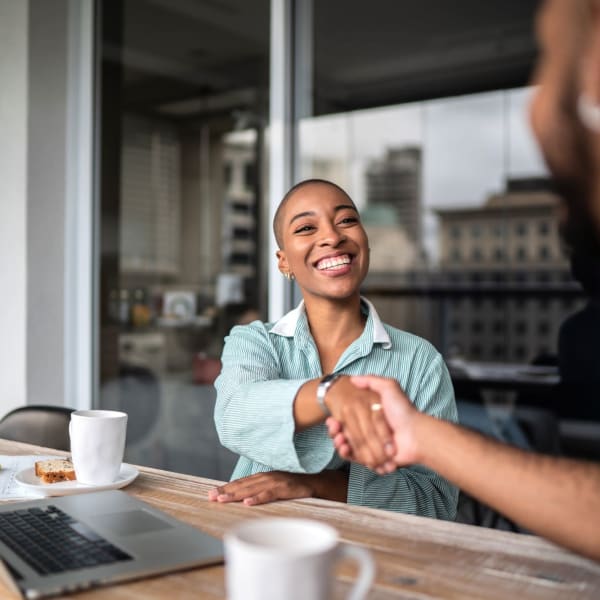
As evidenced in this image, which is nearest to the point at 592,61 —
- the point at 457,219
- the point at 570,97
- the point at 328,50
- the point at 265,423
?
the point at 570,97

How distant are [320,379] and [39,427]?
1.08 m

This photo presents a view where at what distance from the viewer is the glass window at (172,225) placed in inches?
132

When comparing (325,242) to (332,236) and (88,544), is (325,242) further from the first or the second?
(88,544)

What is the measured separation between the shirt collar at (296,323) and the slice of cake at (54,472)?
1.58 ft

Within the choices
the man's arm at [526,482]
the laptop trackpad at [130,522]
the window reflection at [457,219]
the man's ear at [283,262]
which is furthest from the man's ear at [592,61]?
the window reflection at [457,219]

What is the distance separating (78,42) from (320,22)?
1.09m

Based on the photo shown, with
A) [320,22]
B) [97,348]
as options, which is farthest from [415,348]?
[97,348]

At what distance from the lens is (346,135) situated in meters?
6.85

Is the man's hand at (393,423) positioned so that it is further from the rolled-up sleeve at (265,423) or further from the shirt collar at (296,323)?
the shirt collar at (296,323)

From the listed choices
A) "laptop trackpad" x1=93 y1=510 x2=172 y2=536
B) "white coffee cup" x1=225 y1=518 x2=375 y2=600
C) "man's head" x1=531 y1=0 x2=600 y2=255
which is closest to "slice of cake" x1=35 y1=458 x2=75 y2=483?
"laptop trackpad" x1=93 y1=510 x2=172 y2=536

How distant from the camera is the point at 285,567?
552 millimetres

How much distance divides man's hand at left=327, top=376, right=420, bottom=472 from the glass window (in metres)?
1.93

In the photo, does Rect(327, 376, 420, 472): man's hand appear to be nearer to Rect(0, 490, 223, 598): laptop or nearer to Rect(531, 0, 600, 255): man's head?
Rect(0, 490, 223, 598): laptop

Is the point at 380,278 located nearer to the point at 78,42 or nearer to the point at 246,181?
the point at 246,181
